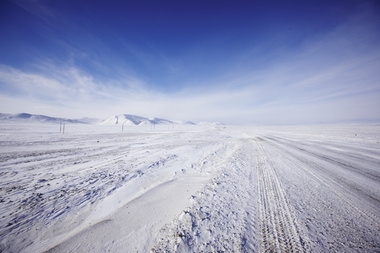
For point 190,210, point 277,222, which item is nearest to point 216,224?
point 190,210

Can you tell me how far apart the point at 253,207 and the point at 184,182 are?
7.47 feet

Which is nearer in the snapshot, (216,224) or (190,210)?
(216,224)

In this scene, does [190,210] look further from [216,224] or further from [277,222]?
[277,222]

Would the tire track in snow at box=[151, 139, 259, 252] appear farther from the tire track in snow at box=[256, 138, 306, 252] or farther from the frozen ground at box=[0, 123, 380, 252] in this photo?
the tire track in snow at box=[256, 138, 306, 252]

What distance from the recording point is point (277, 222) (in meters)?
2.64

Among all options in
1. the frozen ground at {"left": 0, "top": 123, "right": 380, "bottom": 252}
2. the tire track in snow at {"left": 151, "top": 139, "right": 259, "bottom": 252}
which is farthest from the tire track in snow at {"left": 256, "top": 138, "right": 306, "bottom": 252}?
the tire track in snow at {"left": 151, "top": 139, "right": 259, "bottom": 252}

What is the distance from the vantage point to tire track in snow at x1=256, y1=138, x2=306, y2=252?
2154 mm

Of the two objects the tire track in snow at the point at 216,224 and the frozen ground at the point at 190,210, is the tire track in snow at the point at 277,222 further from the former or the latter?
the tire track in snow at the point at 216,224

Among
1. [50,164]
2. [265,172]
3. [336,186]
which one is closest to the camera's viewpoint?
[336,186]

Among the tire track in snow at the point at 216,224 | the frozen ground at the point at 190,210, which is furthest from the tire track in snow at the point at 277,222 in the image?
Answer: the tire track in snow at the point at 216,224

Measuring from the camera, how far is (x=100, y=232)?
8.30 ft

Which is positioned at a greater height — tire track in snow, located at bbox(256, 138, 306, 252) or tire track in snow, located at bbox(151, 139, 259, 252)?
tire track in snow, located at bbox(256, 138, 306, 252)

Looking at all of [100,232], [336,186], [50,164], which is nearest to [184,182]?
[100,232]

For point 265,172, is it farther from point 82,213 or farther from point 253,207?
point 82,213
